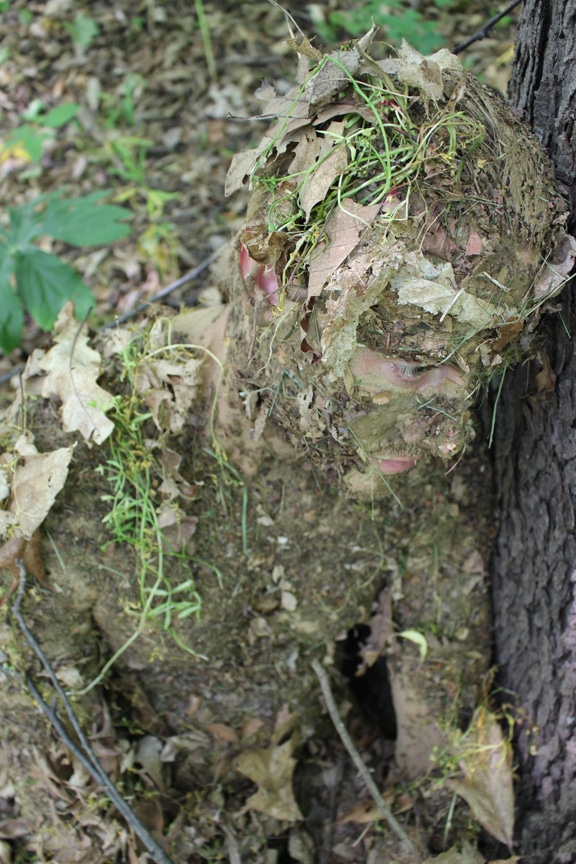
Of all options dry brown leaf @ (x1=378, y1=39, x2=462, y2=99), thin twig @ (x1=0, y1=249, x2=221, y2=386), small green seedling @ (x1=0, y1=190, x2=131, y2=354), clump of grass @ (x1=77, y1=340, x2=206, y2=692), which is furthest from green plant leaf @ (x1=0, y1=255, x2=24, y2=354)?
dry brown leaf @ (x1=378, y1=39, x2=462, y2=99)

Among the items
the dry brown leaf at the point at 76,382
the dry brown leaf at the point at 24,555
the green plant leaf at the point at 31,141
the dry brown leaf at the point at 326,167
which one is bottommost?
the dry brown leaf at the point at 24,555

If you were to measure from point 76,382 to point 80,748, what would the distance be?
100 centimetres

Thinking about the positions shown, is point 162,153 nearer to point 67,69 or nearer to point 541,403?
point 67,69

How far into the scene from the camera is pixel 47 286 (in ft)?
8.04

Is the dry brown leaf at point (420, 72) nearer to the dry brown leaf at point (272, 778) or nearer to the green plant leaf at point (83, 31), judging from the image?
the dry brown leaf at point (272, 778)

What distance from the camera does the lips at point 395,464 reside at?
149 cm

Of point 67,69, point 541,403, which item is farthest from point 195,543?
point 67,69

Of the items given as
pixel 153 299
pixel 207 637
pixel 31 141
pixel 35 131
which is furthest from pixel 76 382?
pixel 35 131

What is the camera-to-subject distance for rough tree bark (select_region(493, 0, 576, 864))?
58.3 inches

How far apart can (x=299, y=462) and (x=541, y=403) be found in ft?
1.98

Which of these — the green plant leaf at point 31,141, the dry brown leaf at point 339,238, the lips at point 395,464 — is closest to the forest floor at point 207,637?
the lips at point 395,464

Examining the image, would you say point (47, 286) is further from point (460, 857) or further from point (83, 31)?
point (460, 857)

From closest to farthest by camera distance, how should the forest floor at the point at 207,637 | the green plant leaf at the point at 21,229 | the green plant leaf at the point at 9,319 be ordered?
the forest floor at the point at 207,637 < the green plant leaf at the point at 9,319 < the green plant leaf at the point at 21,229

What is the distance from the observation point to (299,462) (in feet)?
5.73
